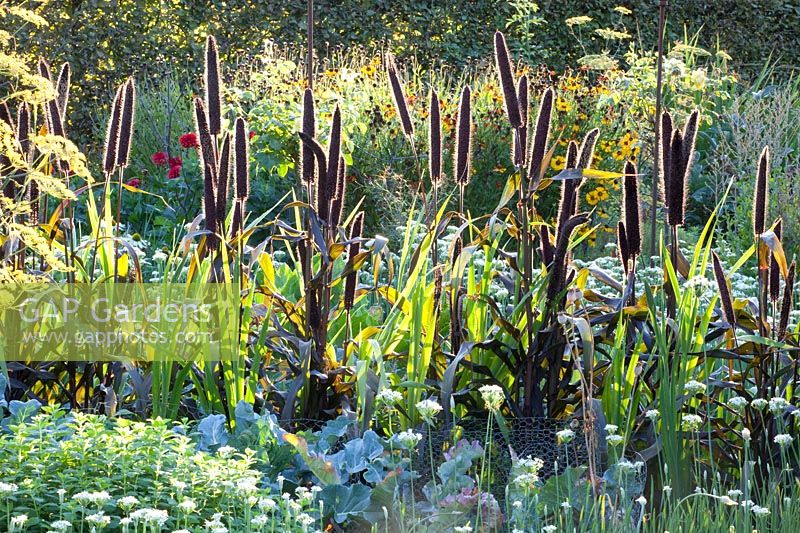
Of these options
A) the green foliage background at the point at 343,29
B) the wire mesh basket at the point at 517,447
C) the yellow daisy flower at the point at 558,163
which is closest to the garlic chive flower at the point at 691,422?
the wire mesh basket at the point at 517,447

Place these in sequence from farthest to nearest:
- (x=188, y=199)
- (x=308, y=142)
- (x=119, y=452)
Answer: (x=188, y=199), (x=308, y=142), (x=119, y=452)

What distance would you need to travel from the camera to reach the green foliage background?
1028 cm

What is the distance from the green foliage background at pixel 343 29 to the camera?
405 inches

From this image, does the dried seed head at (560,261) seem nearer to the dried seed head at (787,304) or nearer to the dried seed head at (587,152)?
the dried seed head at (587,152)

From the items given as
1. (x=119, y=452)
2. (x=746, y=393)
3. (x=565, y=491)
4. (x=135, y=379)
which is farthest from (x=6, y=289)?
(x=746, y=393)

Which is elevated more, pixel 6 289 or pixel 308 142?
pixel 308 142

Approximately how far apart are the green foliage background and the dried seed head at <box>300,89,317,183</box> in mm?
7269

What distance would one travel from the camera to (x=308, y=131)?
283 centimetres

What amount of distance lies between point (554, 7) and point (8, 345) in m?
10.2

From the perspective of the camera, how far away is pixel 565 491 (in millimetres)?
2551

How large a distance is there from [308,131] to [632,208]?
940 mm

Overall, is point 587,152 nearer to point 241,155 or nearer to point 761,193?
point 761,193

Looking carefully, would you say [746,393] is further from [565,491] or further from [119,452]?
[119,452]

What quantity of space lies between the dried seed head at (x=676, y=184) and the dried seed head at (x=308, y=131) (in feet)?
3.30
